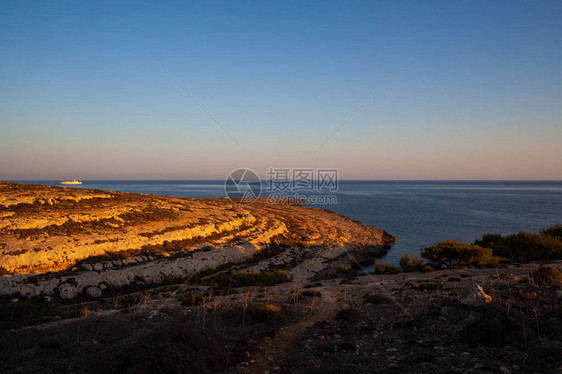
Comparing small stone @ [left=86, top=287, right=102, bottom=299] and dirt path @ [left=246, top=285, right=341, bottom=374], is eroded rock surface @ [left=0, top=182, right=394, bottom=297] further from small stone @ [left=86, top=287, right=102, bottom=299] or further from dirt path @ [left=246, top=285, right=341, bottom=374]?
dirt path @ [left=246, top=285, right=341, bottom=374]

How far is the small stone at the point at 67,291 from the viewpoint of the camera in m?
15.8

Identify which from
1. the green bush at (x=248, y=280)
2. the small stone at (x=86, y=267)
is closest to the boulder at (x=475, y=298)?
the green bush at (x=248, y=280)

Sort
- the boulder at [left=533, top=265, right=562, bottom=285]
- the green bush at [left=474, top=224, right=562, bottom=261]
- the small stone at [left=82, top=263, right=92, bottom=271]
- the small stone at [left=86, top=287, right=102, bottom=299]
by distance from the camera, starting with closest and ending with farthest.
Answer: the boulder at [left=533, top=265, right=562, bottom=285]
the small stone at [left=86, top=287, right=102, bottom=299]
the small stone at [left=82, top=263, right=92, bottom=271]
the green bush at [left=474, top=224, right=562, bottom=261]

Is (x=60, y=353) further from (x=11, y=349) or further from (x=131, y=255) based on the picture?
(x=131, y=255)

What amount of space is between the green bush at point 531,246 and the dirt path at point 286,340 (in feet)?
60.7

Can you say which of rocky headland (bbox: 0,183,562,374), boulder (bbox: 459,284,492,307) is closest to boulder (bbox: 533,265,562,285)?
rocky headland (bbox: 0,183,562,374)

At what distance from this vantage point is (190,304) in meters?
12.7

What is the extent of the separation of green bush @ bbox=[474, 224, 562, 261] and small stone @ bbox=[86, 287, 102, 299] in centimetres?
2768

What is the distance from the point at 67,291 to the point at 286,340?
1367cm

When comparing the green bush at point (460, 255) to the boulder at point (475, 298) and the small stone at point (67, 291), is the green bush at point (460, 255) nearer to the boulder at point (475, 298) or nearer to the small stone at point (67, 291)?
the boulder at point (475, 298)

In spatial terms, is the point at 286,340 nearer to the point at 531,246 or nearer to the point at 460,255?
the point at 460,255

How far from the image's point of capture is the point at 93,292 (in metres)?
16.8

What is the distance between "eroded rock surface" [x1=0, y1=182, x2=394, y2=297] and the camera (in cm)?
1748

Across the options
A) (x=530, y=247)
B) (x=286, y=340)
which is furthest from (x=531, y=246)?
(x=286, y=340)
